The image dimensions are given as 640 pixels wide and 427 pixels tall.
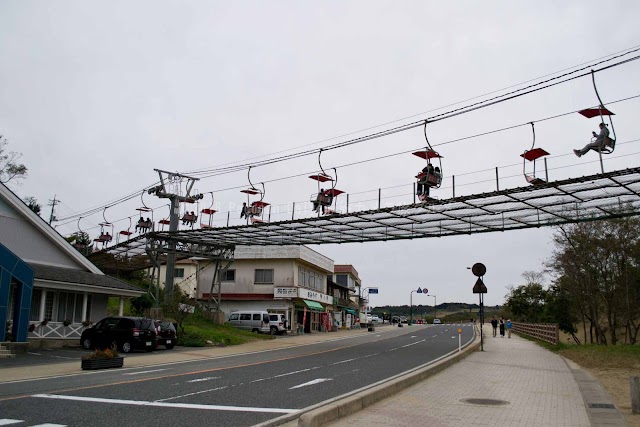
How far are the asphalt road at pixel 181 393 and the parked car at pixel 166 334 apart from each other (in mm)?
7143

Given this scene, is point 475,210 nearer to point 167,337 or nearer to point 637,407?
point 637,407

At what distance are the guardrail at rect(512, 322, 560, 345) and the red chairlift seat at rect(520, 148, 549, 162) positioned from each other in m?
17.1

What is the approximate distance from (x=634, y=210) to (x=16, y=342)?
84.3 ft

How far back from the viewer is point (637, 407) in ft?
31.4

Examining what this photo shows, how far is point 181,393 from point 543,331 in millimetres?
30243

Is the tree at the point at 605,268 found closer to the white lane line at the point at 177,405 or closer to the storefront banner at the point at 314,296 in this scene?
the storefront banner at the point at 314,296

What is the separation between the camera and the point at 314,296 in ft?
168

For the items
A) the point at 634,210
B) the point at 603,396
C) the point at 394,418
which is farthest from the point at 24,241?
the point at 634,210

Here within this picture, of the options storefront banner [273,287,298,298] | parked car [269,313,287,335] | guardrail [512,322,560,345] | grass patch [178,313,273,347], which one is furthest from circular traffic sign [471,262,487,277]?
storefront banner [273,287,298,298]

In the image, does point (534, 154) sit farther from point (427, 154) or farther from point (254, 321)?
point (254, 321)

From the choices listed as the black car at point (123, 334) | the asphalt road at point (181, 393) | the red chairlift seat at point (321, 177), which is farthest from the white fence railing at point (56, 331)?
the red chairlift seat at point (321, 177)

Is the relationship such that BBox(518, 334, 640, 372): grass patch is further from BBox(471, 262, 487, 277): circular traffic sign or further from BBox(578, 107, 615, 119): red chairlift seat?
BBox(578, 107, 615, 119): red chairlift seat

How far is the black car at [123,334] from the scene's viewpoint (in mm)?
23203

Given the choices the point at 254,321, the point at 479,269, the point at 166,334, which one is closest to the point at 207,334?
the point at 166,334
